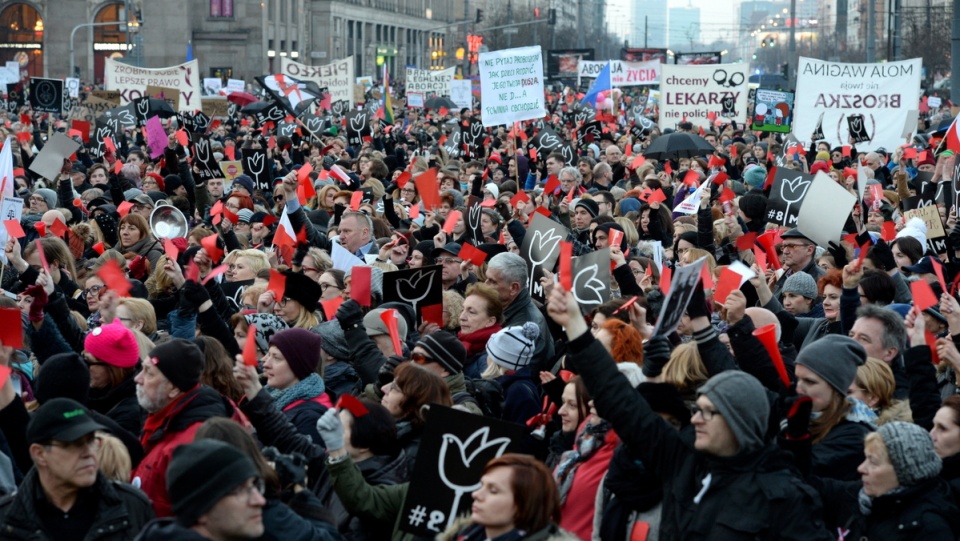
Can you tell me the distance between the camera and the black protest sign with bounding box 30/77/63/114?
77.7ft

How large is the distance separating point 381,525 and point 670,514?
1.17m

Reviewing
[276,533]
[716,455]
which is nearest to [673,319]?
[716,455]

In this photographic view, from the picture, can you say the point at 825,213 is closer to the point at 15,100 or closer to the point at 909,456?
the point at 909,456

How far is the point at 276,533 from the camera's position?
4156 millimetres

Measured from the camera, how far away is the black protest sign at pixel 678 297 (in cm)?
501

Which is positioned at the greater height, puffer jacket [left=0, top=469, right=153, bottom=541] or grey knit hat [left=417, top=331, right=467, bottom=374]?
grey knit hat [left=417, top=331, right=467, bottom=374]

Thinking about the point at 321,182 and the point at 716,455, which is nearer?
the point at 716,455

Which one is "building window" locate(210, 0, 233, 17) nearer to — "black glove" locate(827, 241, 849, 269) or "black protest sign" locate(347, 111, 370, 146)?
"black protest sign" locate(347, 111, 370, 146)

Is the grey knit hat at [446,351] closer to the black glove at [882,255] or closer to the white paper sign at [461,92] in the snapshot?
the black glove at [882,255]

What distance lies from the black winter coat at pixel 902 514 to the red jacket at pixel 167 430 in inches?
89.9

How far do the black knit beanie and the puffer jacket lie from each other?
655mm

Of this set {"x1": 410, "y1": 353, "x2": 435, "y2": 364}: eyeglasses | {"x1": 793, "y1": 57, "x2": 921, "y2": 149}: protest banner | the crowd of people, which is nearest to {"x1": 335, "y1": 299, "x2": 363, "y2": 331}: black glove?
the crowd of people

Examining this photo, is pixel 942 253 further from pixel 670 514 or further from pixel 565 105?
pixel 565 105

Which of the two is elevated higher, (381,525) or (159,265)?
(159,265)
